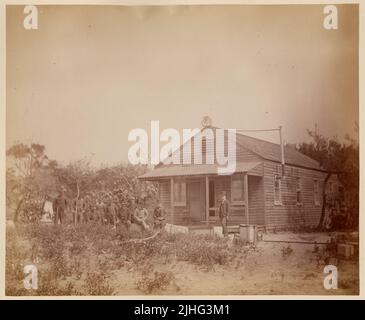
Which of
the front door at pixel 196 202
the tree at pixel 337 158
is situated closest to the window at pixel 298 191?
the tree at pixel 337 158

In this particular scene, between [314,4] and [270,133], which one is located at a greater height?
[314,4]

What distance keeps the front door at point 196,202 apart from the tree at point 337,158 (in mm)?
1724

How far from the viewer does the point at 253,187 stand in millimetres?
7965

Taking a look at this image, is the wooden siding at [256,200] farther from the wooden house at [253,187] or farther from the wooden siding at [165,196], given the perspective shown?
the wooden siding at [165,196]

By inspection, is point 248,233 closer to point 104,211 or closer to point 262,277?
point 262,277

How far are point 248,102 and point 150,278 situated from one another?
10.2 ft

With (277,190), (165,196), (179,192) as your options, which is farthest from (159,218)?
(277,190)

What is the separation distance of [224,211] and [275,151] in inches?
49.4

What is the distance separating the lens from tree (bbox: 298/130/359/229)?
7.57 meters

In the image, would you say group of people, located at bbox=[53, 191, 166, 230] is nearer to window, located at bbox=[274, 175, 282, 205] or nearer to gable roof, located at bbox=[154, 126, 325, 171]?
gable roof, located at bbox=[154, 126, 325, 171]

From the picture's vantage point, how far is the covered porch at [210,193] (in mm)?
7734
